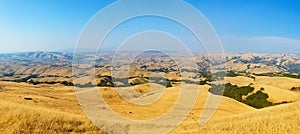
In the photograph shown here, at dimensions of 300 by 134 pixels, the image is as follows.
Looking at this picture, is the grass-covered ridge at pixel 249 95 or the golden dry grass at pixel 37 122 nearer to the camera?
the golden dry grass at pixel 37 122

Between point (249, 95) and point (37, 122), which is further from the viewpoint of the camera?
point (249, 95)

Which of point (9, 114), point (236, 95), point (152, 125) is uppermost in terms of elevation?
point (9, 114)

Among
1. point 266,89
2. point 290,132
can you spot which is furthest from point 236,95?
point 290,132

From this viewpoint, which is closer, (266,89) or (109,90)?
(109,90)

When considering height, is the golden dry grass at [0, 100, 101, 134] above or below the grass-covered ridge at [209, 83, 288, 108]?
above

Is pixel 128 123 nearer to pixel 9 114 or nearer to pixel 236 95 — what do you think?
pixel 9 114

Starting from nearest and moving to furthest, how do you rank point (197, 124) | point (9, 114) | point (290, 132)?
point (290, 132) < point (9, 114) < point (197, 124)

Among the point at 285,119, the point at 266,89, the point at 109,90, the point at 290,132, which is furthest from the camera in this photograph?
the point at 266,89

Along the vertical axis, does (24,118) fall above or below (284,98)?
above

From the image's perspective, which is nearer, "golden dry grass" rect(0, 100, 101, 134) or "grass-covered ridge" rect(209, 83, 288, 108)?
"golden dry grass" rect(0, 100, 101, 134)

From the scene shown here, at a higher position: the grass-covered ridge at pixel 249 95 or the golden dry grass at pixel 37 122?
the golden dry grass at pixel 37 122

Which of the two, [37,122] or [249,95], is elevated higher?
[37,122]
